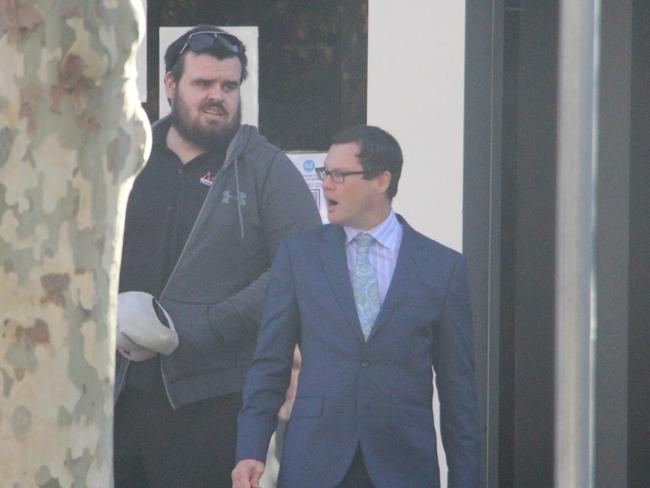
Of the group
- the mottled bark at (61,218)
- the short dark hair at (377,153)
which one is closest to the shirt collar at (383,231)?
the short dark hair at (377,153)

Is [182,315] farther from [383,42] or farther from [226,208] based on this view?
[383,42]

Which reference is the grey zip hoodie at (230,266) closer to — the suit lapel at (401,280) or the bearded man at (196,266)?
the bearded man at (196,266)

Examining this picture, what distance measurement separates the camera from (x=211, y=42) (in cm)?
766

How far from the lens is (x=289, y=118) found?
767cm

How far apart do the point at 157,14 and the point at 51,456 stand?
3787 mm

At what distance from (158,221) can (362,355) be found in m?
1.34

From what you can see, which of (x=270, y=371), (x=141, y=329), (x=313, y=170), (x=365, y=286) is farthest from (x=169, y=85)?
(x=270, y=371)

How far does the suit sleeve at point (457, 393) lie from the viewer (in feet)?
21.2

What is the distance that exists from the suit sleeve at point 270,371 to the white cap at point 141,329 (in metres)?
0.99

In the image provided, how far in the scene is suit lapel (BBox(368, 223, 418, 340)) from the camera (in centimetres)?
666

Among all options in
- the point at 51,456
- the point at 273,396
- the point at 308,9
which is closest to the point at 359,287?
the point at 273,396

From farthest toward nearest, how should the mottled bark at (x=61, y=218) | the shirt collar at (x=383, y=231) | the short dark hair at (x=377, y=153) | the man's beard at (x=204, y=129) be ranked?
the man's beard at (x=204, y=129) < the short dark hair at (x=377, y=153) < the shirt collar at (x=383, y=231) < the mottled bark at (x=61, y=218)

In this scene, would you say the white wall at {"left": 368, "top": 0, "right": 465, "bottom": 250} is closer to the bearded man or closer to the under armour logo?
the bearded man

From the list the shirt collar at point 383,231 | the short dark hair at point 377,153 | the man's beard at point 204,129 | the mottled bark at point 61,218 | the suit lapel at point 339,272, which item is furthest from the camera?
the man's beard at point 204,129
